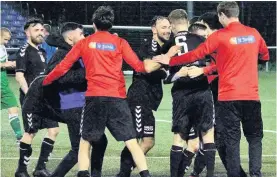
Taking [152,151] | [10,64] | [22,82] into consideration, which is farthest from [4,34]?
[152,151]

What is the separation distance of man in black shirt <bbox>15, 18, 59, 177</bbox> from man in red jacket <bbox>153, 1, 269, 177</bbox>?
Result: 2030mm

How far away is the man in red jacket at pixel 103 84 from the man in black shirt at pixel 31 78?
1.27 meters

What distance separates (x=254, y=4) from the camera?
33781 millimetres

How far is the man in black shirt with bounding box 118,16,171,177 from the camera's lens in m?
10.0

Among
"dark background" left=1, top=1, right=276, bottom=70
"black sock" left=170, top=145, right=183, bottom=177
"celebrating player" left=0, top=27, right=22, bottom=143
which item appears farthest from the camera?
"dark background" left=1, top=1, right=276, bottom=70

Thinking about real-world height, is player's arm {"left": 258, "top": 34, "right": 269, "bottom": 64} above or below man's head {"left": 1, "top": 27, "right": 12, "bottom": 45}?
above

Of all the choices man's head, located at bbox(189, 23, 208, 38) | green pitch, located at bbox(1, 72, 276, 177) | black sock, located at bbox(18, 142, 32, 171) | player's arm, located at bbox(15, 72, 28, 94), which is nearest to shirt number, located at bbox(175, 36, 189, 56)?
man's head, located at bbox(189, 23, 208, 38)

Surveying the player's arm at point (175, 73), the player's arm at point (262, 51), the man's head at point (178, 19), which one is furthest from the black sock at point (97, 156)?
the player's arm at point (262, 51)

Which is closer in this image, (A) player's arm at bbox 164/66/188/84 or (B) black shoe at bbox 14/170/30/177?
(A) player's arm at bbox 164/66/188/84

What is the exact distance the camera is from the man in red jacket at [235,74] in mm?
8820

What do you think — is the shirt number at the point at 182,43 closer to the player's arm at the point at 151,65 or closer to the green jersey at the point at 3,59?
the player's arm at the point at 151,65

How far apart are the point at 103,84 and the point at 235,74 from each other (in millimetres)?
1379

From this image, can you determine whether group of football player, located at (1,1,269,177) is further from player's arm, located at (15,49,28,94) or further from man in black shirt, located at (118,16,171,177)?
player's arm, located at (15,49,28,94)

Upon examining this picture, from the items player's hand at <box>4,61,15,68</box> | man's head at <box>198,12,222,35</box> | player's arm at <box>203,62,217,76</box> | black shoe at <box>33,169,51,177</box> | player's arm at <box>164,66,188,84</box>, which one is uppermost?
man's head at <box>198,12,222,35</box>
